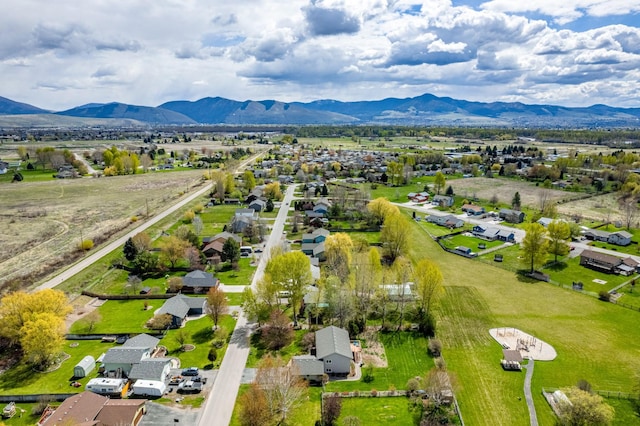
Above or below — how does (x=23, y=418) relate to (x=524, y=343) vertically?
above

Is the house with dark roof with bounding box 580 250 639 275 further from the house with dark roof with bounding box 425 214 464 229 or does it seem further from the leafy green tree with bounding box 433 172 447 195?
the leafy green tree with bounding box 433 172 447 195

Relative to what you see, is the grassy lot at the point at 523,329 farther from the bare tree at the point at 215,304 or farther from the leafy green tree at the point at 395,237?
the bare tree at the point at 215,304

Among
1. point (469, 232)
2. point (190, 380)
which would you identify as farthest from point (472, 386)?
point (469, 232)

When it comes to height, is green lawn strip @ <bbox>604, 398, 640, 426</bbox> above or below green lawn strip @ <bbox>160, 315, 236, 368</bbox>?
below

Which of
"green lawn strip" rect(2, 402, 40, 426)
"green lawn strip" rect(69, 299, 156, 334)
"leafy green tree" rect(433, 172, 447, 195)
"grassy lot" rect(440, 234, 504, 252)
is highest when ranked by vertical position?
"leafy green tree" rect(433, 172, 447, 195)

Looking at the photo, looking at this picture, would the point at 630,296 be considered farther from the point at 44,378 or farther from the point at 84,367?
the point at 44,378

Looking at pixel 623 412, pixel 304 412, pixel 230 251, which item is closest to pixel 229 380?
pixel 304 412

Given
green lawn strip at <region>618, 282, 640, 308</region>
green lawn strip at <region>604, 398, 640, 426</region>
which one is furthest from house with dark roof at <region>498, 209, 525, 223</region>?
green lawn strip at <region>604, 398, 640, 426</region>
